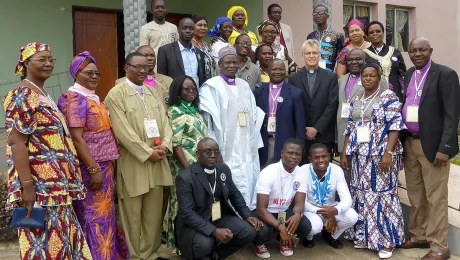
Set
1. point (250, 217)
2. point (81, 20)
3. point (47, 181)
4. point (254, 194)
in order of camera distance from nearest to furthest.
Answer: point (47, 181) → point (250, 217) → point (254, 194) → point (81, 20)

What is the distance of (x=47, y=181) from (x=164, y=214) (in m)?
1.67

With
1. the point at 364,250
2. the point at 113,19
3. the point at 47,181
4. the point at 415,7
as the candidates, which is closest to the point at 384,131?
the point at 364,250

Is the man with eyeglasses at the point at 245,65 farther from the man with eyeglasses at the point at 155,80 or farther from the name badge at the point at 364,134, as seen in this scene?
the name badge at the point at 364,134

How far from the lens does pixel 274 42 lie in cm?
653

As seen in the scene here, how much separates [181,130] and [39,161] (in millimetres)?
1510

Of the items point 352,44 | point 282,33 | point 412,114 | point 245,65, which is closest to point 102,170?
point 245,65

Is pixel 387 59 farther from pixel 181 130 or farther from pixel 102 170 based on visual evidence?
pixel 102 170

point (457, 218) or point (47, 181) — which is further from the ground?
point (47, 181)

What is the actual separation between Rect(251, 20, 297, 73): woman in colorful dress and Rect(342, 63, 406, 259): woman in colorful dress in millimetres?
1600

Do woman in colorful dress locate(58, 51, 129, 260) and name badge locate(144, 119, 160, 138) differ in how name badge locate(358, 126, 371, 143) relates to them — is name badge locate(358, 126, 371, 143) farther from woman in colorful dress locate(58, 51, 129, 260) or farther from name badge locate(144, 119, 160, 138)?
woman in colorful dress locate(58, 51, 129, 260)

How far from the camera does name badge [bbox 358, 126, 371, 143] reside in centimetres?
486

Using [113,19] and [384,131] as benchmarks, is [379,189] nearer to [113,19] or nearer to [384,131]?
[384,131]

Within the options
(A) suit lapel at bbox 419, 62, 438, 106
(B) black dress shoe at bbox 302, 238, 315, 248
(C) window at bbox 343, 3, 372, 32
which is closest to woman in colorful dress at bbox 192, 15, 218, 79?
(B) black dress shoe at bbox 302, 238, 315, 248

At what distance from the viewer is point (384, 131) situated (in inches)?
190
